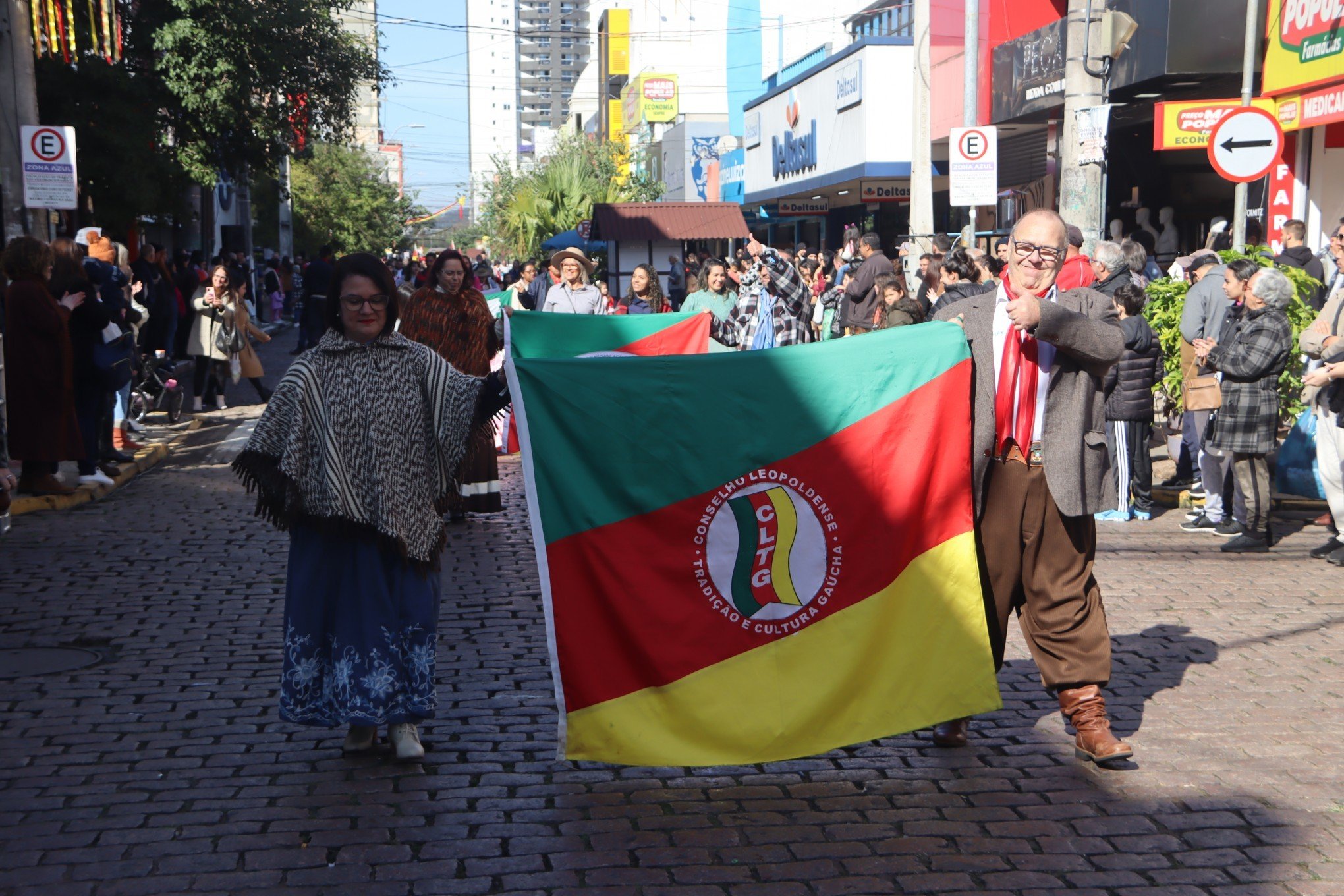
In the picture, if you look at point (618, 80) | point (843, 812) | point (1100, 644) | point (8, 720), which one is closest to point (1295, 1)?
point (1100, 644)

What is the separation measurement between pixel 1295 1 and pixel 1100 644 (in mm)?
13189

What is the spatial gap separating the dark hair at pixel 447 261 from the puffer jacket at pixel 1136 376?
4.70m

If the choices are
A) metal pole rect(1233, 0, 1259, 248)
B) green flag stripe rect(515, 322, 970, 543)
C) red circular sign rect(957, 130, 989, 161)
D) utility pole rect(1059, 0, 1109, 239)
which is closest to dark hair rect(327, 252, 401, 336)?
green flag stripe rect(515, 322, 970, 543)

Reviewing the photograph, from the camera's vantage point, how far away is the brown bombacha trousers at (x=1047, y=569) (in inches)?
197

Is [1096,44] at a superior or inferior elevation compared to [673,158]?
inferior

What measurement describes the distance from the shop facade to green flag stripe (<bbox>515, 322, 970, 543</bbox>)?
23809 mm

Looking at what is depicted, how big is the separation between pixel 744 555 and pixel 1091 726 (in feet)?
4.90

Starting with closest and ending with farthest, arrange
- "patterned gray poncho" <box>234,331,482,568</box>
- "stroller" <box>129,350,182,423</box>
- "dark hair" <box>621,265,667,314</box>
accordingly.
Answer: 1. "patterned gray poncho" <box>234,331,482,568</box>
2. "dark hair" <box>621,265,667,314</box>
3. "stroller" <box>129,350,182,423</box>

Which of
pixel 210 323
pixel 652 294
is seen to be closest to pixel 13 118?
pixel 210 323

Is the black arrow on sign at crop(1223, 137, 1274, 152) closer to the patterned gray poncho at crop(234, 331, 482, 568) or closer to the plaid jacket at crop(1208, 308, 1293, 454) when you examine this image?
the plaid jacket at crop(1208, 308, 1293, 454)

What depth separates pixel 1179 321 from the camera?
1121 cm

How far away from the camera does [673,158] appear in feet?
195

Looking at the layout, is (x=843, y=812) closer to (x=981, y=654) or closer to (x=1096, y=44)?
(x=981, y=654)

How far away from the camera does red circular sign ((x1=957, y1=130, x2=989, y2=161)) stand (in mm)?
15069
